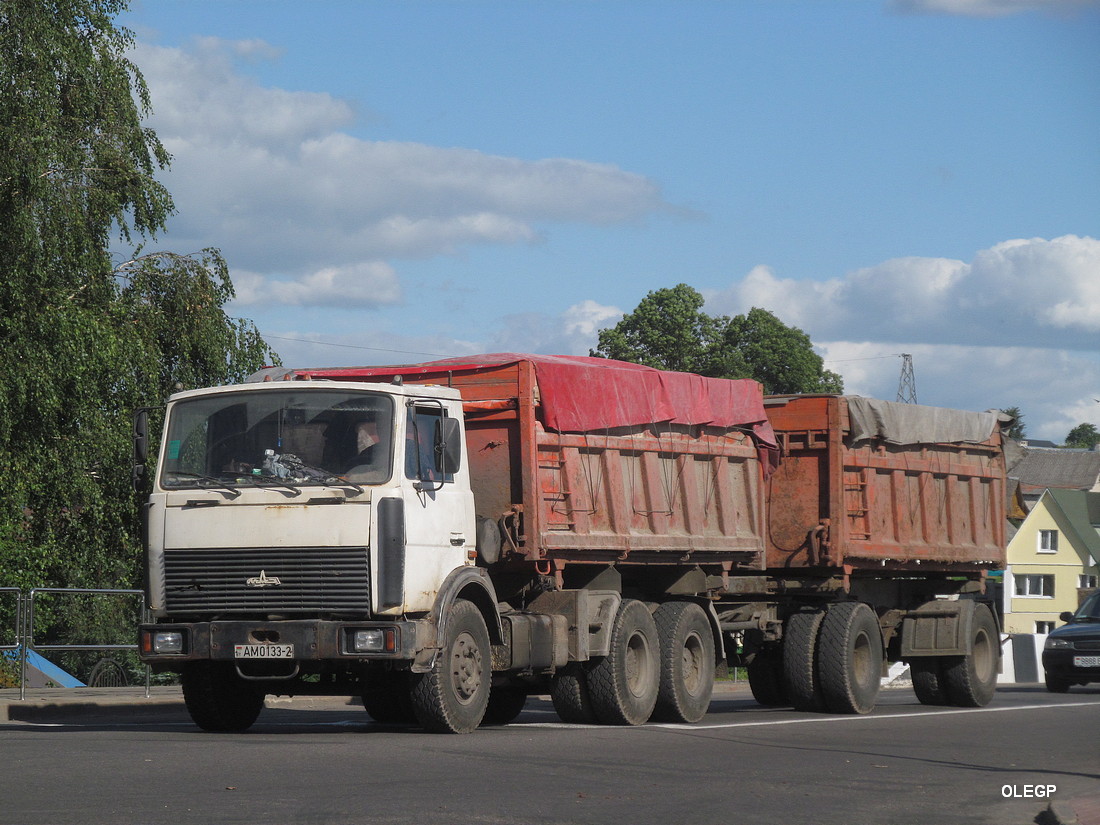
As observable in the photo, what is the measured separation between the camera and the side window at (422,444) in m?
12.8

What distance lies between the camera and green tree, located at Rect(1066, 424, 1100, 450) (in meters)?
164

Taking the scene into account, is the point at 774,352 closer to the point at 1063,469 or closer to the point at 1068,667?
the point at 1063,469

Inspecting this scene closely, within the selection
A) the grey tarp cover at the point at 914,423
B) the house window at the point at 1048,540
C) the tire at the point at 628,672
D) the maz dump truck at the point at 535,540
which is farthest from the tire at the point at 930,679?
the house window at the point at 1048,540

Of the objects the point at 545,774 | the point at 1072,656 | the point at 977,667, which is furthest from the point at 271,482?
the point at 1072,656

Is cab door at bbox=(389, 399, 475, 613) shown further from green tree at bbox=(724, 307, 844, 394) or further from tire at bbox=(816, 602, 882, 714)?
green tree at bbox=(724, 307, 844, 394)

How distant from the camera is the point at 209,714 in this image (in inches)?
545

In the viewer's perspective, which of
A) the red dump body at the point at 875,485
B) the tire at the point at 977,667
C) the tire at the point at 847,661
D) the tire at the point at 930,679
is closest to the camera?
the tire at the point at 847,661

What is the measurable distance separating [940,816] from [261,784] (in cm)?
378

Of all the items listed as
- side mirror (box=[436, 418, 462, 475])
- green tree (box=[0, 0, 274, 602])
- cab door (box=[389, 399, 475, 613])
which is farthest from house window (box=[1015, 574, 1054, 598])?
side mirror (box=[436, 418, 462, 475])

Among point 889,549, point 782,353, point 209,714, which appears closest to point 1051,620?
point 782,353

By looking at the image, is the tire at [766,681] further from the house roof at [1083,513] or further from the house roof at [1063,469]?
the house roof at [1063,469]

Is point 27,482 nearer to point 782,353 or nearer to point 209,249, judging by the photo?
point 209,249

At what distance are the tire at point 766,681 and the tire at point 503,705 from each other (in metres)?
3.81

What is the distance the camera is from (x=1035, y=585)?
84.6 m
